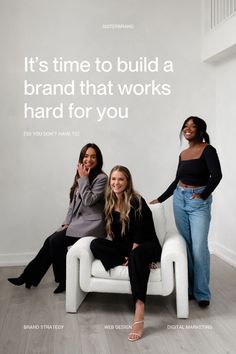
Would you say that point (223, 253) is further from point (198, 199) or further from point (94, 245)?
point (94, 245)

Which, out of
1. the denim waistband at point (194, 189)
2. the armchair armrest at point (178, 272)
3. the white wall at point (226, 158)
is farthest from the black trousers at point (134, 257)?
the white wall at point (226, 158)

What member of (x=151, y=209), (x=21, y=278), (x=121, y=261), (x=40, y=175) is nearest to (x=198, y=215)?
(x=151, y=209)

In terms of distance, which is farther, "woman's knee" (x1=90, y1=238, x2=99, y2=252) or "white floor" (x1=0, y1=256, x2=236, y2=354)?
"woman's knee" (x1=90, y1=238, x2=99, y2=252)

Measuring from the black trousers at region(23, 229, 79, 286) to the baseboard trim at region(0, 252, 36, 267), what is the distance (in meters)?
0.94

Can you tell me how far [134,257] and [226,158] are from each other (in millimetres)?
2197

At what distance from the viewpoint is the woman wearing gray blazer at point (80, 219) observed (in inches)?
147

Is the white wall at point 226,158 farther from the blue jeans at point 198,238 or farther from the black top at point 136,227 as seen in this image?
the black top at point 136,227

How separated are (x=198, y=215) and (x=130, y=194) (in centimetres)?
56

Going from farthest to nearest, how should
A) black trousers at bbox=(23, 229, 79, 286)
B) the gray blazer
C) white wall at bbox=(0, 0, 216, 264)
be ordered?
1. white wall at bbox=(0, 0, 216, 264)
2. black trousers at bbox=(23, 229, 79, 286)
3. the gray blazer

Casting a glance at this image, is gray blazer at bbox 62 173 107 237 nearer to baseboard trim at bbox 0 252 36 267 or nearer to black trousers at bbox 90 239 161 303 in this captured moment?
black trousers at bbox 90 239 161 303

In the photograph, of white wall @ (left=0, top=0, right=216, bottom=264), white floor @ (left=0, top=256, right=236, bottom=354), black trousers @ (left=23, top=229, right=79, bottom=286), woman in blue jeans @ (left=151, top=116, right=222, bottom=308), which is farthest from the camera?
white wall @ (left=0, top=0, right=216, bottom=264)

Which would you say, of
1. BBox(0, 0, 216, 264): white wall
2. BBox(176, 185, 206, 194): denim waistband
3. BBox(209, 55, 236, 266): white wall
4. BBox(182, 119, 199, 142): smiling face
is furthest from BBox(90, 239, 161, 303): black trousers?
BBox(209, 55, 236, 266): white wall

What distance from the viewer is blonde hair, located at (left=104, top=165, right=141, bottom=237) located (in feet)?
11.2

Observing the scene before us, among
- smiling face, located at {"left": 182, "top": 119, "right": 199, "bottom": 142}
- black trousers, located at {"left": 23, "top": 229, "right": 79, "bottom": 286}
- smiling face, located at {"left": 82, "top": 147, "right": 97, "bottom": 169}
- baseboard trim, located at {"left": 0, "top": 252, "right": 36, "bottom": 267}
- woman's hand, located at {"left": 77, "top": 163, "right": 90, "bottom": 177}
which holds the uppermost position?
smiling face, located at {"left": 182, "top": 119, "right": 199, "bottom": 142}
